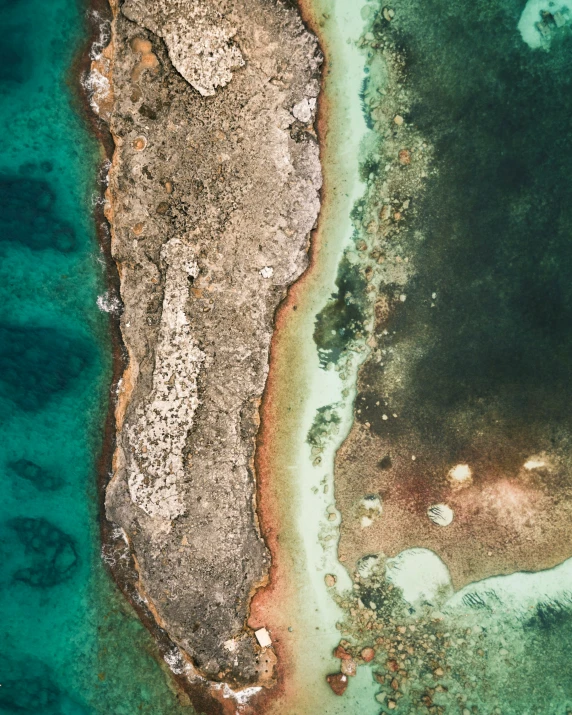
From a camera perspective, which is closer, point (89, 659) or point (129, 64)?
point (129, 64)

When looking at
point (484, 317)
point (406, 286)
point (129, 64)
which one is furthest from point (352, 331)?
point (129, 64)

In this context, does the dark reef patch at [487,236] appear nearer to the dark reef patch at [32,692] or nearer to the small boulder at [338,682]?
the small boulder at [338,682]

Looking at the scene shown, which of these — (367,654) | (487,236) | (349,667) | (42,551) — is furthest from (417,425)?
(42,551)

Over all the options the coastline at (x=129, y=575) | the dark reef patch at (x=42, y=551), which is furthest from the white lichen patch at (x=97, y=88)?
the dark reef patch at (x=42, y=551)

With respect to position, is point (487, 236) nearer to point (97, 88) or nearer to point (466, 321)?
point (466, 321)

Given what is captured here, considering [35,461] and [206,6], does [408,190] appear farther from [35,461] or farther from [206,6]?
[35,461]

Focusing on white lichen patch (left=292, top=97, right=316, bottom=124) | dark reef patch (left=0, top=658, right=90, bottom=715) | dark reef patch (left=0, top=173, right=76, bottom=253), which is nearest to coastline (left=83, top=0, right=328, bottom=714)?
dark reef patch (left=0, top=173, right=76, bottom=253)

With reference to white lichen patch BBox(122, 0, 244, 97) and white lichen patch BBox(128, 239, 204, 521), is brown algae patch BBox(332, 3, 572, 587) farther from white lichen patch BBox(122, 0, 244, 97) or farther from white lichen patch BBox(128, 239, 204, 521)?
white lichen patch BBox(128, 239, 204, 521)
